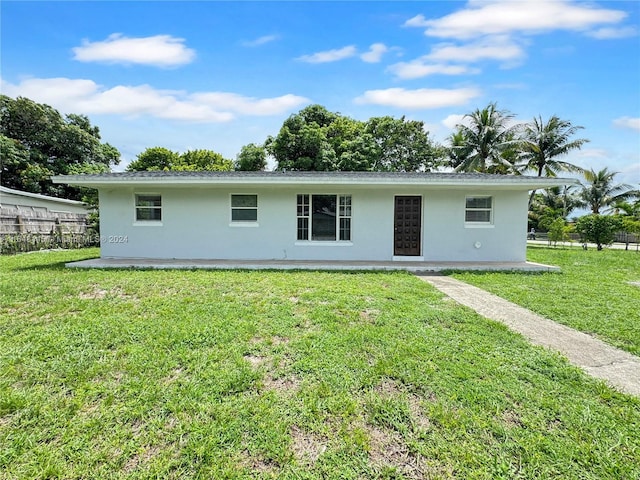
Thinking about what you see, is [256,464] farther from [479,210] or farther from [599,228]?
[599,228]

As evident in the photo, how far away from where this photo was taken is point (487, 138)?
22.9 metres

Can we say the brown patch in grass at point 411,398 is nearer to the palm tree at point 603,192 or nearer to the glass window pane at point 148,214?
the glass window pane at point 148,214

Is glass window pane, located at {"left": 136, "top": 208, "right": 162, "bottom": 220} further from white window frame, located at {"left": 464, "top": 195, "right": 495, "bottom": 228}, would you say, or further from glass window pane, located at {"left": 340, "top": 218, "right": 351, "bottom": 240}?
white window frame, located at {"left": 464, "top": 195, "right": 495, "bottom": 228}

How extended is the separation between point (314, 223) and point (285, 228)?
0.92 m

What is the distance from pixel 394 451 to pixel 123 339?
3.21 meters

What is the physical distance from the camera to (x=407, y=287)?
22.1 feet

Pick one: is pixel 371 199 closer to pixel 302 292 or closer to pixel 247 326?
pixel 302 292

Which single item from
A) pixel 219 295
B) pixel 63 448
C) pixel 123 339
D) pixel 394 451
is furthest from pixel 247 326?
pixel 394 451

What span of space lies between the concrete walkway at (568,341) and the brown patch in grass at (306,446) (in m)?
2.75

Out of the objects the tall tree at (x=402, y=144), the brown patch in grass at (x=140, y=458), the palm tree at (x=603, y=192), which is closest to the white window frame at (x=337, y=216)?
the brown patch in grass at (x=140, y=458)

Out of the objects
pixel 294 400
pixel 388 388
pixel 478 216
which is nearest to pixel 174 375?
pixel 294 400

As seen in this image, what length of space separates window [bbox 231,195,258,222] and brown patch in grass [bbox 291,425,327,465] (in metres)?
8.39

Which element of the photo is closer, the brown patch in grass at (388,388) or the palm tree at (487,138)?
the brown patch in grass at (388,388)

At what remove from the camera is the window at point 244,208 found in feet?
33.6
